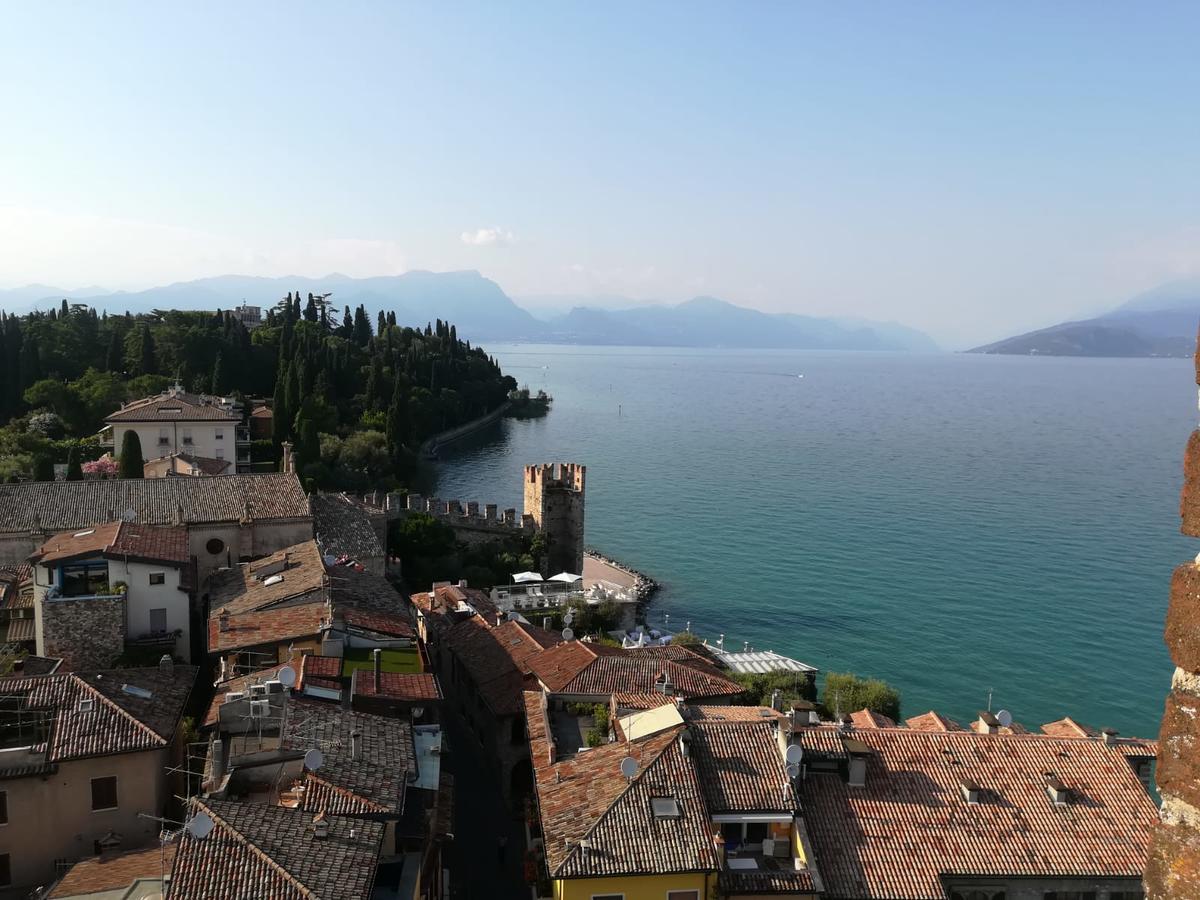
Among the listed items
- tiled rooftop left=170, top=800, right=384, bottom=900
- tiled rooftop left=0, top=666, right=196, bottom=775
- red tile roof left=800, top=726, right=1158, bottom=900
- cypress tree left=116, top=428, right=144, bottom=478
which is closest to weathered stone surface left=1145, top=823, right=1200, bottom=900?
tiled rooftop left=170, top=800, right=384, bottom=900

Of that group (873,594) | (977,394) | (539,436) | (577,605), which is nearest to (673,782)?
(577,605)

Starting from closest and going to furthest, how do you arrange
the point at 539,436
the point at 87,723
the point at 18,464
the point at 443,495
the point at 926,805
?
the point at 87,723
the point at 926,805
the point at 18,464
the point at 443,495
the point at 539,436

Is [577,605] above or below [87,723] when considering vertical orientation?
below

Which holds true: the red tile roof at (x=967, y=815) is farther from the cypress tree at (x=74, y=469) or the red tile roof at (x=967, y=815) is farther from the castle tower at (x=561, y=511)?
the cypress tree at (x=74, y=469)

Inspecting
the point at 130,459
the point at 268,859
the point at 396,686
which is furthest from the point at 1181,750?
the point at 130,459

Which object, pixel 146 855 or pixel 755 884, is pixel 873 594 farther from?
pixel 146 855

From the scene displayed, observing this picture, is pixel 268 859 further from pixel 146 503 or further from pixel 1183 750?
pixel 146 503

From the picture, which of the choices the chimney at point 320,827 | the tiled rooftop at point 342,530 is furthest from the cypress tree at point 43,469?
the chimney at point 320,827
